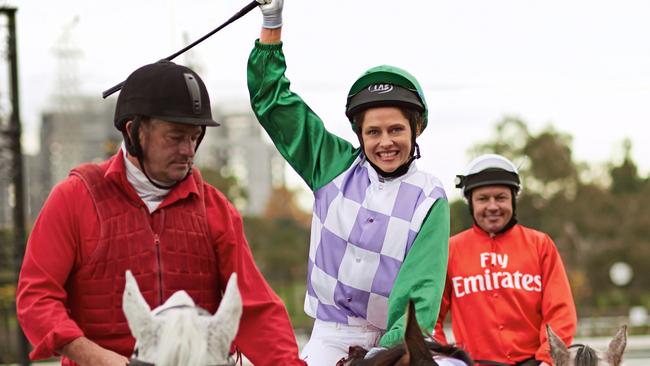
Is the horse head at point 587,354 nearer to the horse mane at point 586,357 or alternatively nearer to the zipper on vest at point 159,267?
the horse mane at point 586,357

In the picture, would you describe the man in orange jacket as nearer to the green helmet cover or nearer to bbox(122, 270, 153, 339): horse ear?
the green helmet cover

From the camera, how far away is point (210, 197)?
3.83 meters

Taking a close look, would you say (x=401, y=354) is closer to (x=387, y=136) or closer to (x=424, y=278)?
(x=424, y=278)

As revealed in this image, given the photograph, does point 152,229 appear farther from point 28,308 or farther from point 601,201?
point 601,201

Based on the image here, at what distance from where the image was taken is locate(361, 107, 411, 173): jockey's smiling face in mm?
4219

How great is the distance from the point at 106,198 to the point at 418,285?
124cm

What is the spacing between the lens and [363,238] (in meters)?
4.25

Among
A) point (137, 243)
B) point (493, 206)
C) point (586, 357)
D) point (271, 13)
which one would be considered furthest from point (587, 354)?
point (137, 243)

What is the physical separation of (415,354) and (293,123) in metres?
1.84

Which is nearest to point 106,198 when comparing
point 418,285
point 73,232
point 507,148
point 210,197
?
point 73,232

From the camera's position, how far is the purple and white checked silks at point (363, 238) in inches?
165

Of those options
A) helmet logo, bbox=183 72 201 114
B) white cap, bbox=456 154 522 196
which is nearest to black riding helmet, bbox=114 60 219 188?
helmet logo, bbox=183 72 201 114

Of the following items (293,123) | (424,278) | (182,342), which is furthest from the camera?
(293,123)

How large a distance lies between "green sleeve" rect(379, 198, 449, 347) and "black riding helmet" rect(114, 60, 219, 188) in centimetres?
100
